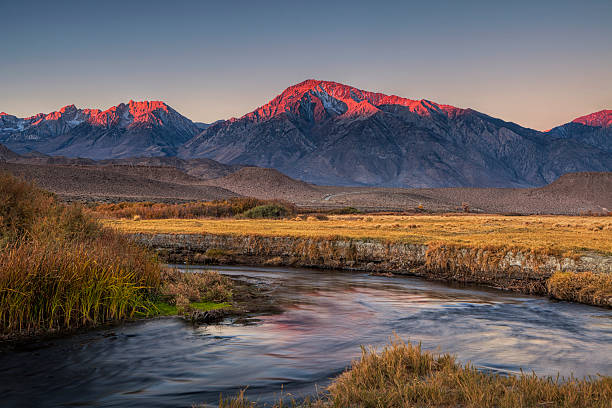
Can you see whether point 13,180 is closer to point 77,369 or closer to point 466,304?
point 77,369

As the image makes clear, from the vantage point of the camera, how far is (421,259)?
2594 centimetres

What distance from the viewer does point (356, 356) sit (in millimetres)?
11133

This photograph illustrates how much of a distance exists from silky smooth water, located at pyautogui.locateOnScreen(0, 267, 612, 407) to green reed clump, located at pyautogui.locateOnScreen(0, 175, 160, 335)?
0.76m

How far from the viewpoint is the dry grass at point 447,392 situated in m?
6.93

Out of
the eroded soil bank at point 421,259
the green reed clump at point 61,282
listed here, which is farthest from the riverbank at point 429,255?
the green reed clump at point 61,282

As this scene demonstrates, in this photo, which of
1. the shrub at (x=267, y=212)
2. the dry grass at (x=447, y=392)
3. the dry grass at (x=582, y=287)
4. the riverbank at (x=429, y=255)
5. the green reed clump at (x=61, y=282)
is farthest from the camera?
the shrub at (x=267, y=212)

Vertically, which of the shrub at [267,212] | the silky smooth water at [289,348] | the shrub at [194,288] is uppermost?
the shrub at [267,212]

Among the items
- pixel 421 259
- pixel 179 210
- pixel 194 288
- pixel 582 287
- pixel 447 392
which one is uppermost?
pixel 179 210

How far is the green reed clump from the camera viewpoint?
11.2m

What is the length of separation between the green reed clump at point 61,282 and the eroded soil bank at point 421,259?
1151 cm

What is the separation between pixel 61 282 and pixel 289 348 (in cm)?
542

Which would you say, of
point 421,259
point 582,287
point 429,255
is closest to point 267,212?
point 421,259

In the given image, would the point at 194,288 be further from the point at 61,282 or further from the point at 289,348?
the point at 289,348

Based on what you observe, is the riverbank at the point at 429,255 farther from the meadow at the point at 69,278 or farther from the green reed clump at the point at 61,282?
the green reed clump at the point at 61,282
